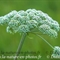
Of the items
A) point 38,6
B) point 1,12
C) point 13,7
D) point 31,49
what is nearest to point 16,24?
point 31,49

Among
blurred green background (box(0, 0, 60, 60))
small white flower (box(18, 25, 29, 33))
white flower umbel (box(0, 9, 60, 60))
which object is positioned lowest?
small white flower (box(18, 25, 29, 33))

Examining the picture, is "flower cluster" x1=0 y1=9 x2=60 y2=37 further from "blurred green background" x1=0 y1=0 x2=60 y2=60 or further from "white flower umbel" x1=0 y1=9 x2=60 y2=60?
"blurred green background" x1=0 y1=0 x2=60 y2=60

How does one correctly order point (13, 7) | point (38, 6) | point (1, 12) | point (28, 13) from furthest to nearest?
point (38, 6) → point (13, 7) → point (1, 12) → point (28, 13)

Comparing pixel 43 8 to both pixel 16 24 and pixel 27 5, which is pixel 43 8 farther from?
pixel 16 24

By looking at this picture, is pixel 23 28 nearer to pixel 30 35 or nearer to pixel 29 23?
pixel 29 23

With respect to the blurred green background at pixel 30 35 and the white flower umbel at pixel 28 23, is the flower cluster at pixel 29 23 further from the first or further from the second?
the blurred green background at pixel 30 35

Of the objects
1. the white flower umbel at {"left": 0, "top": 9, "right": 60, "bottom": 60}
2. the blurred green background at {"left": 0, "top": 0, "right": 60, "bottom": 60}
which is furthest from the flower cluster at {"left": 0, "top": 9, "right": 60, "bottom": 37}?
the blurred green background at {"left": 0, "top": 0, "right": 60, "bottom": 60}
